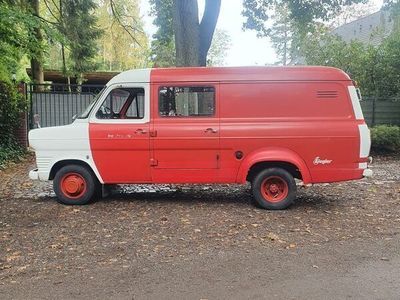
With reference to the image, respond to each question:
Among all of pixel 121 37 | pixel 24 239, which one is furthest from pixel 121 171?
pixel 121 37

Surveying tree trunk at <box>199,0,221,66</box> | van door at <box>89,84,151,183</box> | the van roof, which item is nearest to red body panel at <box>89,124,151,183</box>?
van door at <box>89,84,151,183</box>

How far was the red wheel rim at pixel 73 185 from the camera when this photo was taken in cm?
797

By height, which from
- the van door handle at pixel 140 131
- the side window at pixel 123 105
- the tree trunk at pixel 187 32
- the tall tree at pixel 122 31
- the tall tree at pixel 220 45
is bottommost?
the van door handle at pixel 140 131

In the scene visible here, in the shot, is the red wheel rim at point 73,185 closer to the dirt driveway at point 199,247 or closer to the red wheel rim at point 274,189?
the dirt driveway at point 199,247

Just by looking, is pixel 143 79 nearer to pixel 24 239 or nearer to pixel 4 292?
pixel 24 239

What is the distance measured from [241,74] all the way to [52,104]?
10.8 metres

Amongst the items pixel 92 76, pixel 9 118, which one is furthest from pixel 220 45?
pixel 9 118

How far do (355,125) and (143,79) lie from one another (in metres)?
3.41

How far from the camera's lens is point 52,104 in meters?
16.8

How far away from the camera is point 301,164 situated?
7.51m

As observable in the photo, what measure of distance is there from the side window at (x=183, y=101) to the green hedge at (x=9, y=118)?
7.39 meters

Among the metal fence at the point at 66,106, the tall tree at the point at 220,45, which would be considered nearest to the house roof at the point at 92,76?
the metal fence at the point at 66,106

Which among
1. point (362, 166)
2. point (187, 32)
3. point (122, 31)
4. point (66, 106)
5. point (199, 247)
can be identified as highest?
point (122, 31)

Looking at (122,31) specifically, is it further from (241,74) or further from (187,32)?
(241,74)
